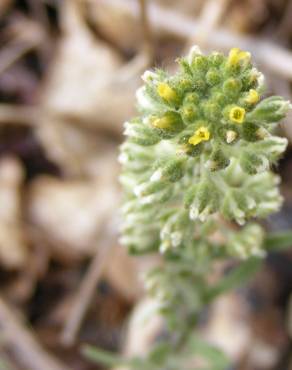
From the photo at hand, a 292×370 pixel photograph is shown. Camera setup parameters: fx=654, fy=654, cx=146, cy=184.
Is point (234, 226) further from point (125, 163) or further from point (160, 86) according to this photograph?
point (160, 86)

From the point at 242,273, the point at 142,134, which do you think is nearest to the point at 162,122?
the point at 142,134

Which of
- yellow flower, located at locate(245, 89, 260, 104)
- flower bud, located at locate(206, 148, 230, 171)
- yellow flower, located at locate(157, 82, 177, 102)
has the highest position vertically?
yellow flower, located at locate(245, 89, 260, 104)

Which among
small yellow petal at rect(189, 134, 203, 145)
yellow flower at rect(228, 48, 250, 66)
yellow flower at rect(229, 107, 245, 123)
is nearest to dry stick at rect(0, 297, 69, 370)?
small yellow petal at rect(189, 134, 203, 145)

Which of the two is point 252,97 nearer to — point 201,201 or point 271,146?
point 271,146

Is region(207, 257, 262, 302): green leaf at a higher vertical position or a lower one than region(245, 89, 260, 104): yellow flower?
lower

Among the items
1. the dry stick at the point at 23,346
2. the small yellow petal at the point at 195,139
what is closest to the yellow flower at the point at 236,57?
the small yellow petal at the point at 195,139

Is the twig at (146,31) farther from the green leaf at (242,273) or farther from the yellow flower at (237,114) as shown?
the yellow flower at (237,114)

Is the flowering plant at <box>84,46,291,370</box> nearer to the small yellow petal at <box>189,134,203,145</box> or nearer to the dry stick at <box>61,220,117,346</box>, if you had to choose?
the small yellow petal at <box>189,134,203,145</box>
